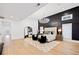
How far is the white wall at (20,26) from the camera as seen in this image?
2540mm

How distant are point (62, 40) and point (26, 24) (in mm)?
1242

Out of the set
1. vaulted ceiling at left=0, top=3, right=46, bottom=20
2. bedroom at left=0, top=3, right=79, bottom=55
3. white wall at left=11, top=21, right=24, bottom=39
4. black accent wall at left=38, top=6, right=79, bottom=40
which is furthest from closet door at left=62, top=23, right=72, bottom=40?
white wall at left=11, top=21, right=24, bottom=39

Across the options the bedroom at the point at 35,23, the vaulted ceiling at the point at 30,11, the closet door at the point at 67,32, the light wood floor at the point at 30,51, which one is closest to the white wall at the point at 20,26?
the bedroom at the point at 35,23

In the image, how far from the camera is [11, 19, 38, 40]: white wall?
2540 millimetres

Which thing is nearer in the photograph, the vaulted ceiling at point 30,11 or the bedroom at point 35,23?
Answer: the bedroom at point 35,23

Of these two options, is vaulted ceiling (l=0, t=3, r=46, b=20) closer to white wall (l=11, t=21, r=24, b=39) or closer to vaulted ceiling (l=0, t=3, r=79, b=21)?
vaulted ceiling (l=0, t=3, r=79, b=21)

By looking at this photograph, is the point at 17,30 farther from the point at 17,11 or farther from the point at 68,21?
the point at 68,21

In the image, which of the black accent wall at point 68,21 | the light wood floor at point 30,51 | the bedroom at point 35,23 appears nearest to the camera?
the bedroom at point 35,23

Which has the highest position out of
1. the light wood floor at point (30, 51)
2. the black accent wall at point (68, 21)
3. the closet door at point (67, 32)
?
the black accent wall at point (68, 21)

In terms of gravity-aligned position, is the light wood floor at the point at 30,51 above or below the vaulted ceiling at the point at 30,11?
below

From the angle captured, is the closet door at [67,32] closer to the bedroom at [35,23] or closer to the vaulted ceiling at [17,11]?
the bedroom at [35,23]

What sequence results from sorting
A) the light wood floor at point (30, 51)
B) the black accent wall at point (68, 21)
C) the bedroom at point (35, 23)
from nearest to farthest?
1. the bedroom at point (35, 23)
2. the light wood floor at point (30, 51)
3. the black accent wall at point (68, 21)

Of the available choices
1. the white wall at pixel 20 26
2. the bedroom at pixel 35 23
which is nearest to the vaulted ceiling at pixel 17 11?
the bedroom at pixel 35 23

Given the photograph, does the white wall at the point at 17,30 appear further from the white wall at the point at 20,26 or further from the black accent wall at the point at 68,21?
the black accent wall at the point at 68,21
